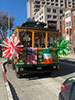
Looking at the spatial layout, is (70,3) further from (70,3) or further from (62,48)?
(62,48)

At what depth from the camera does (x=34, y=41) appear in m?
7.12

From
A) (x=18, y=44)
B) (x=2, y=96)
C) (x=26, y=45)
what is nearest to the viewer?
(x=2, y=96)

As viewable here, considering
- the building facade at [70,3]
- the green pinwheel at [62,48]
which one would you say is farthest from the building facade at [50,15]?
the green pinwheel at [62,48]

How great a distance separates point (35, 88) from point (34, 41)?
2747 millimetres

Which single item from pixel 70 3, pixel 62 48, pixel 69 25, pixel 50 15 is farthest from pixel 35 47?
pixel 70 3

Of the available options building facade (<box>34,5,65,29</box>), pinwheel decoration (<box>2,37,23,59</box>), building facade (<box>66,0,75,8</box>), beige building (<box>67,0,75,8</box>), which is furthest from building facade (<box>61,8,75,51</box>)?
beige building (<box>67,0,75,8</box>)

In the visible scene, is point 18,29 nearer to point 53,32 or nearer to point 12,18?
point 53,32

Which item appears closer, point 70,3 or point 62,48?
point 62,48

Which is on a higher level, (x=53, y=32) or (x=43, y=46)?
(x=53, y=32)

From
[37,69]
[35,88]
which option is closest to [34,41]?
[37,69]

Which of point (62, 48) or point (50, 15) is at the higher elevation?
point (50, 15)

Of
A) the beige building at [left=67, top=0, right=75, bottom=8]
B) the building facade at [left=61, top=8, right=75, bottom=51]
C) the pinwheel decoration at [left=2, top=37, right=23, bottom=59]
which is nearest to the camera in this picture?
the pinwheel decoration at [left=2, top=37, right=23, bottom=59]

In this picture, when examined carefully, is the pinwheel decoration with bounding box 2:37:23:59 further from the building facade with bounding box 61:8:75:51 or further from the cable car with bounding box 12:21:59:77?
the building facade with bounding box 61:8:75:51

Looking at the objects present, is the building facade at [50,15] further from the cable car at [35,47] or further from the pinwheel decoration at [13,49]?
the pinwheel decoration at [13,49]
